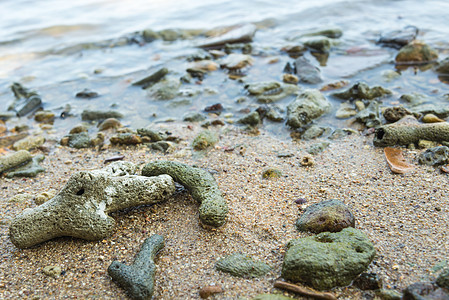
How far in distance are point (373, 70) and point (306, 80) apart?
1.50m

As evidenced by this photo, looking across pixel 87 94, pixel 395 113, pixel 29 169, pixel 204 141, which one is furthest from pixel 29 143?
pixel 395 113

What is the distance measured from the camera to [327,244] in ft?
8.70

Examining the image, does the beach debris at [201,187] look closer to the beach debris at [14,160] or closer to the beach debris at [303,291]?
the beach debris at [303,291]

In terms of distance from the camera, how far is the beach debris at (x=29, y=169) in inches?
169

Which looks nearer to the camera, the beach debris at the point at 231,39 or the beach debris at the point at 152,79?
the beach debris at the point at 152,79

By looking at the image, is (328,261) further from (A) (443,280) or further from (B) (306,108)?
(B) (306,108)

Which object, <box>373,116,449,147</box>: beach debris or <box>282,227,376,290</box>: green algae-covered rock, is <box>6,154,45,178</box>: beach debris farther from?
<box>373,116,449,147</box>: beach debris

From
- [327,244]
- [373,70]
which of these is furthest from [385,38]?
[327,244]

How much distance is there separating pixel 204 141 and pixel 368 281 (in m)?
2.73

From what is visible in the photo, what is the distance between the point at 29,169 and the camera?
14.4 feet

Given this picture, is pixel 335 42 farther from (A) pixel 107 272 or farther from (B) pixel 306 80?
(A) pixel 107 272

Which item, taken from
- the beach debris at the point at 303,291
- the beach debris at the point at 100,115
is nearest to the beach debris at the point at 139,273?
the beach debris at the point at 303,291

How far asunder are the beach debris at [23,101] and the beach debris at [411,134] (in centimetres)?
586

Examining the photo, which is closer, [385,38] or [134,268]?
[134,268]
